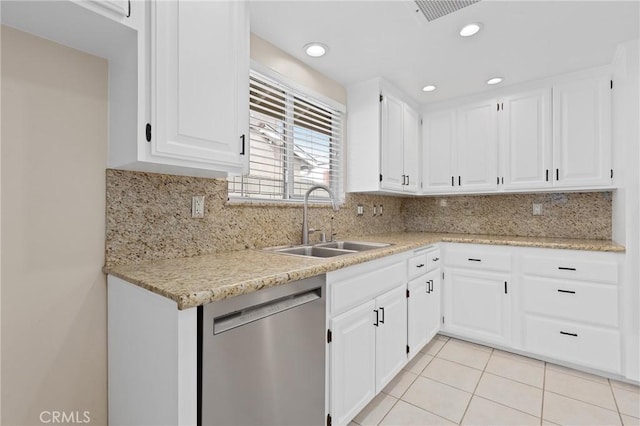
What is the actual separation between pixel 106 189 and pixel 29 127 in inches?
13.2

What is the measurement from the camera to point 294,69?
7.46ft

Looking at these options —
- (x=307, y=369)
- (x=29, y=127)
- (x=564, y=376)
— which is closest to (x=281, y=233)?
(x=307, y=369)

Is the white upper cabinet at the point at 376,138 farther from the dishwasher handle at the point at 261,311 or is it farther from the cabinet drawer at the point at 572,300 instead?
the dishwasher handle at the point at 261,311

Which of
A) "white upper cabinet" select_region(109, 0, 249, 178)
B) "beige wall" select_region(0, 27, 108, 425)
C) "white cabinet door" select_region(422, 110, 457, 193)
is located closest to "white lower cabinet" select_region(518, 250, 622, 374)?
"white cabinet door" select_region(422, 110, 457, 193)

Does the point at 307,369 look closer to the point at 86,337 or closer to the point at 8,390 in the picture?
the point at 86,337

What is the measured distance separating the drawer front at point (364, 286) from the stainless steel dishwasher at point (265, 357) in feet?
0.33

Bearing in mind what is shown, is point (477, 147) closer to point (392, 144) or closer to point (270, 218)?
point (392, 144)

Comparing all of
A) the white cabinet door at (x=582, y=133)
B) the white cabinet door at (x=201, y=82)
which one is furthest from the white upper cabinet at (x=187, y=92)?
the white cabinet door at (x=582, y=133)

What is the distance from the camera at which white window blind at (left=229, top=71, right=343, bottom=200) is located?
2053 millimetres

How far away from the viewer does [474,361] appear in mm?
2369

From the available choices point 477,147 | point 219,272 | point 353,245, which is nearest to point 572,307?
point 477,147

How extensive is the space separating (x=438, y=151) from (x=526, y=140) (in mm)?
780

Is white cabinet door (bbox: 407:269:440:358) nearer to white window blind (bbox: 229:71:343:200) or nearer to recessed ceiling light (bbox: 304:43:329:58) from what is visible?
white window blind (bbox: 229:71:343:200)

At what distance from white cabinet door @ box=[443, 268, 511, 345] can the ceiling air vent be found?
6.52ft
